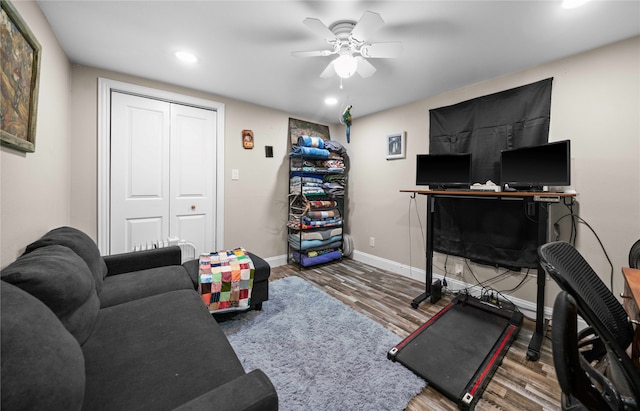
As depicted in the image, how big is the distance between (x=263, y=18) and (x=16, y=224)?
189 centimetres

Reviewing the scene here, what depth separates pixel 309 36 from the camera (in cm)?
189

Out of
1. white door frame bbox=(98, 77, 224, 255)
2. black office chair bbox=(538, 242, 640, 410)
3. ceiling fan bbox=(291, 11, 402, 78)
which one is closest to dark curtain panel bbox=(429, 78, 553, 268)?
black office chair bbox=(538, 242, 640, 410)

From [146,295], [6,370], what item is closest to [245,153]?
[146,295]

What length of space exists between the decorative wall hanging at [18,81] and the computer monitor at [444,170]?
117 inches

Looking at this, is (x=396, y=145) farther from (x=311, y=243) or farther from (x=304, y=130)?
(x=311, y=243)

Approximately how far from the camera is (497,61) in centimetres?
220

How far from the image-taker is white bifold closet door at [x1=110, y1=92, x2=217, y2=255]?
261 centimetres

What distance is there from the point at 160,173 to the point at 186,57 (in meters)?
1.28

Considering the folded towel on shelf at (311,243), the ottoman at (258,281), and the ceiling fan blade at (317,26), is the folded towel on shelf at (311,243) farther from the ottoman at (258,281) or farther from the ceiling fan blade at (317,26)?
the ceiling fan blade at (317,26)

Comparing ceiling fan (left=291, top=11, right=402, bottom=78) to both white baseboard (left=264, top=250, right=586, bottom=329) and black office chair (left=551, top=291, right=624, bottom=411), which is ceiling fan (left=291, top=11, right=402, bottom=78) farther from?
white baseboard (left=264, top=250, right=586, bottom=329)

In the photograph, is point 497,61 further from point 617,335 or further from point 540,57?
point 617,335

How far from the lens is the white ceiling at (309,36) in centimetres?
159

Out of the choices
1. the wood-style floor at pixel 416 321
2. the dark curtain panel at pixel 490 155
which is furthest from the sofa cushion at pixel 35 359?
the dark curtain panel at pixel 490 155

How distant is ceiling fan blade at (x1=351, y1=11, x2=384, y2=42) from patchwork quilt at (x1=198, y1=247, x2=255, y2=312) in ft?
6.34
